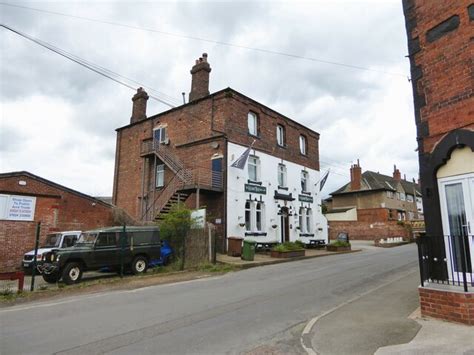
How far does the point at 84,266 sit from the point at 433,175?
12.1m

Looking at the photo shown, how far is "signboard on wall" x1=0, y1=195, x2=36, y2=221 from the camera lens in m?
17.2

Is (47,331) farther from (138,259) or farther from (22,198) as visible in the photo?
(22,198)

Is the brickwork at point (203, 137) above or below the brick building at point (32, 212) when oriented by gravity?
above

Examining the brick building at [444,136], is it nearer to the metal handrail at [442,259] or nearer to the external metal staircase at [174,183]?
the metal handrail at [442,259]

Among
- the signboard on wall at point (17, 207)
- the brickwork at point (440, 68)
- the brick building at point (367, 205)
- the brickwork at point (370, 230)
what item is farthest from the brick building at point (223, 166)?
the brick building at point (367, 205)

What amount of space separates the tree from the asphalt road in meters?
5.02

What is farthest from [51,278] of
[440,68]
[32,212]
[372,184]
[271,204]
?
[372,184]

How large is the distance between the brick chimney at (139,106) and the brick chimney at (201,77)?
6521 millimetres

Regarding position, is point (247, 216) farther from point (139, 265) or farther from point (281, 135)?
point (139, 265)

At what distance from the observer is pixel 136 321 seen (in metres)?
7.14

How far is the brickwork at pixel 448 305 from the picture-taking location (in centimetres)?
591

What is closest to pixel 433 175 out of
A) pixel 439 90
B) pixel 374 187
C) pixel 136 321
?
pixel 439 90

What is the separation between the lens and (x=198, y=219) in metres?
18.1

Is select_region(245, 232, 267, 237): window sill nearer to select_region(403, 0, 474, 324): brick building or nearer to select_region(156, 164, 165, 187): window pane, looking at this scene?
select_region(156, 164, 165, 187): window pane
